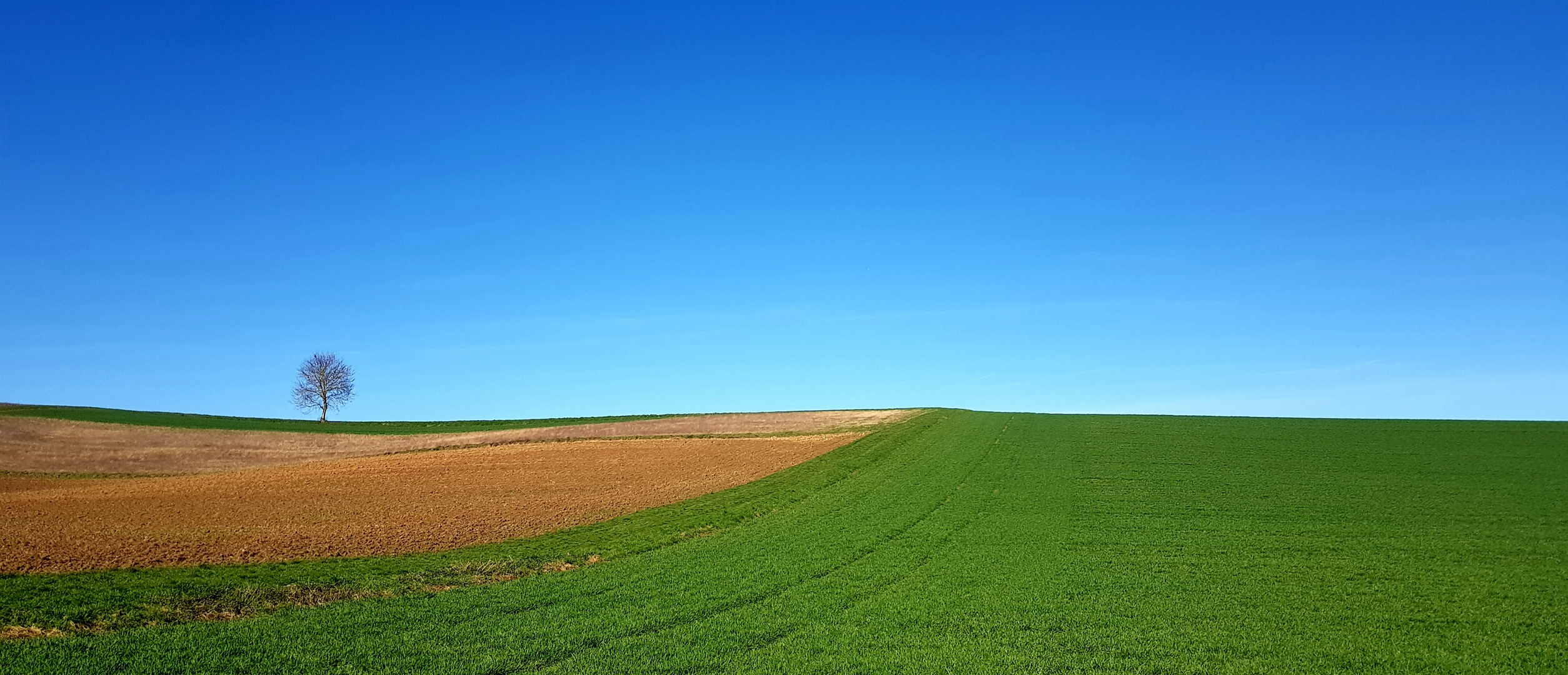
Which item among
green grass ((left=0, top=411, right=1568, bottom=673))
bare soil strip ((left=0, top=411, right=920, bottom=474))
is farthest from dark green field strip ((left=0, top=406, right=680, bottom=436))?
green grass ((left=0, top=411, right=1568, bottom=673))

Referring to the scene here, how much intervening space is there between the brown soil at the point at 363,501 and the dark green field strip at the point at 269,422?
527 inches

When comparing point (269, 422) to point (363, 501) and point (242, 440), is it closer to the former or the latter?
point (242, 440)

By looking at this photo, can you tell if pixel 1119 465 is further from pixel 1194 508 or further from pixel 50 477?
pixel 50 477

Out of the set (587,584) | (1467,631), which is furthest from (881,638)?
(1467,631)

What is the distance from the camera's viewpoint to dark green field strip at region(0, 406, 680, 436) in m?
60.6

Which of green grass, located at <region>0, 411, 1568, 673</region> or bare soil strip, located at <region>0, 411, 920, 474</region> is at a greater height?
bare soil strip, located at <region>0, 411, 920, 474</region>

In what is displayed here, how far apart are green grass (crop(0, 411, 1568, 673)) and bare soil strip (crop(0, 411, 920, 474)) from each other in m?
27.6

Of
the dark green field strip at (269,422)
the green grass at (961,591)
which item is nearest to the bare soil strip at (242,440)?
the dark green field strip at (269,422)

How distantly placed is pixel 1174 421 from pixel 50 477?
6155 cm

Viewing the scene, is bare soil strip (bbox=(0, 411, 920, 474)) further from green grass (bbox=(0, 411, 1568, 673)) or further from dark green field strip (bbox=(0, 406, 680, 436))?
green grass (bbox=(0, 411, 1568, 673))

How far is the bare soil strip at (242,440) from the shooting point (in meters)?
49.2

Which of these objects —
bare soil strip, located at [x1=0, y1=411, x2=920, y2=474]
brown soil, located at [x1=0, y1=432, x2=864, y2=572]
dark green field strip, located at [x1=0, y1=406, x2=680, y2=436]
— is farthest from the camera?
dark green field strip, located at [x1=0, y1=406, x2=680, y2=436]

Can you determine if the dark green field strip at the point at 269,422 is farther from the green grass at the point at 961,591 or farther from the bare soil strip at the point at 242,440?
the green grass at the point at 961,591

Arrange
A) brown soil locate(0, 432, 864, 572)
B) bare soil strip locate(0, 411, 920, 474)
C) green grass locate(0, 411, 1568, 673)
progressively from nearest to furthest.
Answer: green grass locate(0, 411, 1568, 673) < brown soil locate(0, 432, 864, 572) < bare soil strip locate(0, 411, 920, 474)
